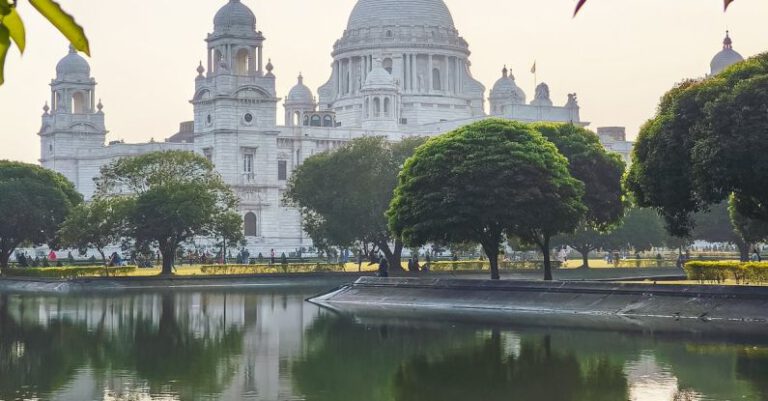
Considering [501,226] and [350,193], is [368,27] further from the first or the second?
[501,226]

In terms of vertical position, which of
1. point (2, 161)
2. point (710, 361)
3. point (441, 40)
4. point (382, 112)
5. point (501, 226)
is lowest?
point (710, 361)

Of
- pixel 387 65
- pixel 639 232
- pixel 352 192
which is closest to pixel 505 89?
pixel 387 65

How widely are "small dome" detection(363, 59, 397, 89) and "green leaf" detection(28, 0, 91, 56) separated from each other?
153m

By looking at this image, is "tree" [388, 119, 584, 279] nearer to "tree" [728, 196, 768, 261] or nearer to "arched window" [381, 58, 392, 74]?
"tree" [728, 196, 768, 261]

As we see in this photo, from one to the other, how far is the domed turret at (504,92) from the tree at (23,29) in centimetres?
16439

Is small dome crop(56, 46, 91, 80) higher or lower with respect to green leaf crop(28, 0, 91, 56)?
higher

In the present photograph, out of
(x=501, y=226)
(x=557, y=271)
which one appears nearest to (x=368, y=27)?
(x=557, y=271)

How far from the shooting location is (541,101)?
160000 mm

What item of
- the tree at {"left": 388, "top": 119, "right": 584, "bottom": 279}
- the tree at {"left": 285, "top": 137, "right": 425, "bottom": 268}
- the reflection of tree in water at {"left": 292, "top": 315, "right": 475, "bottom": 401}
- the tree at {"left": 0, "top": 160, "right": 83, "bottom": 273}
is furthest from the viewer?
the tree at {"left": 285, "top": 137, "right": 425, "bottom": 268}

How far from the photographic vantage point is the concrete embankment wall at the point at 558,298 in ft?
135

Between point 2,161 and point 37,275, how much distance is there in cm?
2060

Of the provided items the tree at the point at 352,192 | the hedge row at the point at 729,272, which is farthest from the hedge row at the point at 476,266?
the hedge row at the point at 729,272

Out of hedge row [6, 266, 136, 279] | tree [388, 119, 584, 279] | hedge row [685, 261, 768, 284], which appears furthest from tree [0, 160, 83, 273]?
hedge row [685, 261, 768, 284]

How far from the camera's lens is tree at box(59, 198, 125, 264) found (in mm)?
77562
